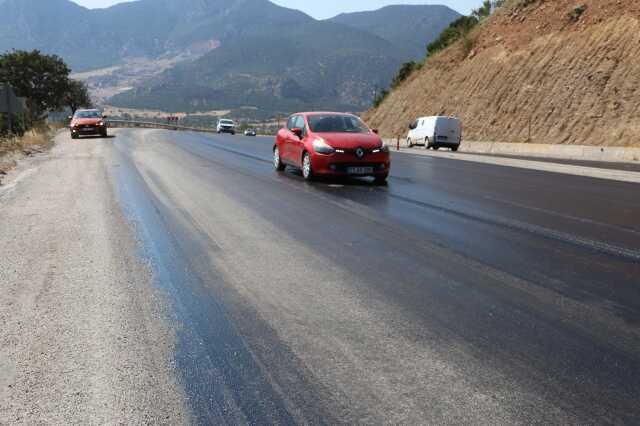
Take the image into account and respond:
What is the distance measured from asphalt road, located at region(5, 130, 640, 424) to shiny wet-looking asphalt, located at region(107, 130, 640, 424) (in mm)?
16

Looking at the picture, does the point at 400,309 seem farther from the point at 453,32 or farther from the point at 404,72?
the point at 453,32

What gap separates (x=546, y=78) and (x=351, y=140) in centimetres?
3054

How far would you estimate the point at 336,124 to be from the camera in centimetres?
1532

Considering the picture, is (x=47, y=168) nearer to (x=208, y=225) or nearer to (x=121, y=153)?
(x=121, y=153)

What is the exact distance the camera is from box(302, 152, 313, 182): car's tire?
576 inches

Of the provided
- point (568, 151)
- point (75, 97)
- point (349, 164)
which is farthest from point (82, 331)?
point (75, 97)

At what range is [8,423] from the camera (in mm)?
3172

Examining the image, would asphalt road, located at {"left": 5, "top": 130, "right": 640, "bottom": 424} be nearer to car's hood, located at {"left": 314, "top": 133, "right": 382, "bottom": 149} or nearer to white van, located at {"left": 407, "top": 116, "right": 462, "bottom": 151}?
car's hood, located at {"left": 314, "top": 133, "right": 382, "bottom": 149}

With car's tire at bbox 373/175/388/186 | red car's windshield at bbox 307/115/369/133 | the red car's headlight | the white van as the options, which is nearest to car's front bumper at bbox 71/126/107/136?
the white van

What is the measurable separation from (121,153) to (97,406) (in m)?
20.7

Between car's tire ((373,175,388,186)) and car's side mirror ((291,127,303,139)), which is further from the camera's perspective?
car's side mirror ((291,127,303,139))

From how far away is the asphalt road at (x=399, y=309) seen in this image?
3350mm

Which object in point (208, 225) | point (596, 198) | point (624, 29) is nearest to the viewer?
point (208, 225)

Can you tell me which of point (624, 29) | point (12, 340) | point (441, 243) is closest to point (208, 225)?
point (441, 243)
